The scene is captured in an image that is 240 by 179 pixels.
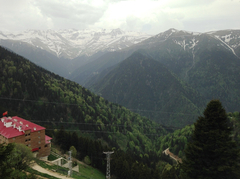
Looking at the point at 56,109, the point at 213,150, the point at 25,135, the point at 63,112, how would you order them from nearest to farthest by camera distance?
1. the point at 213,150
2. the point at 25,135
3. the point at 56,109
4. the point at 63,112

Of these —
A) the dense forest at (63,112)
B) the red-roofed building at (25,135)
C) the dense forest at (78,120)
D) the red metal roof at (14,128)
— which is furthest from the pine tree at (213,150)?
the dense forest at (63,112)

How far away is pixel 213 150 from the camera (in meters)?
22.6

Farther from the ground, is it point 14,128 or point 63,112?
point 14,128

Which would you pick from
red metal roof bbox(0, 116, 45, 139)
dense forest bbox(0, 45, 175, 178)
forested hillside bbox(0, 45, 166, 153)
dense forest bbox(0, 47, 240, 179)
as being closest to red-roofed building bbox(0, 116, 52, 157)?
red metal roof bbox(0, 116, 45, 139)

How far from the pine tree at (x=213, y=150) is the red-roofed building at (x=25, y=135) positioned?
138 ft

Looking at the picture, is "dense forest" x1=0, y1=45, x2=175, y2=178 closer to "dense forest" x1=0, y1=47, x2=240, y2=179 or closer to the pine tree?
"dense forest" x1=0, y1=47, x2=240, y2=179

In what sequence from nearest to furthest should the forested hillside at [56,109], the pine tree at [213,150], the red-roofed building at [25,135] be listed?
the pine tree at [213,150]
the red-roofed building at [25,135]
the forested hillside at [56,109]

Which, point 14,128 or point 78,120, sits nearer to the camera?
point 14,128

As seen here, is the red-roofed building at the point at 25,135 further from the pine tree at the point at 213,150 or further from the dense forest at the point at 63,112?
the dense forest at the point at 63,112

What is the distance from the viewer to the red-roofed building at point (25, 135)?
46.2m

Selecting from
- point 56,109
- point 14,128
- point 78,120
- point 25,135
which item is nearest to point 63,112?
point 56,109

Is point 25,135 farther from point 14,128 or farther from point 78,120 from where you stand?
point 78,120

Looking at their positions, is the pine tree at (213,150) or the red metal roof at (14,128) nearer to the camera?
the pine tree at (213,150)

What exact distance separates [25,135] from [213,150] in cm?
4601
